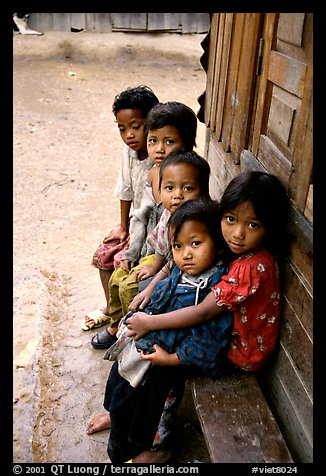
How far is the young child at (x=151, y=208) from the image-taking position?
2439mm

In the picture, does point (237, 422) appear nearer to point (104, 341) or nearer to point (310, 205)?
point (310, 205)

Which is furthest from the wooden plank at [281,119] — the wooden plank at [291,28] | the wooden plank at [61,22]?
the wooden plank at [61,22]

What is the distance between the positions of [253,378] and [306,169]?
92cm

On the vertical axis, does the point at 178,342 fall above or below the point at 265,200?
below

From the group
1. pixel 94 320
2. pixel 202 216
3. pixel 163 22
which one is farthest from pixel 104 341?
pixel 163 22

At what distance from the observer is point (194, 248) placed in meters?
1.99

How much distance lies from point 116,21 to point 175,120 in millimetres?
10897

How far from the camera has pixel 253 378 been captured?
2.04 m

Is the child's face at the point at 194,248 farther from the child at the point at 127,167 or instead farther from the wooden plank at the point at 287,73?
the child at the point at 127,167

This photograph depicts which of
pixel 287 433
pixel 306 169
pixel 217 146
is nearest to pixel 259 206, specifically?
pixel 306 169

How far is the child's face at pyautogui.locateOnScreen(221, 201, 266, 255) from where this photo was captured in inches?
69.5

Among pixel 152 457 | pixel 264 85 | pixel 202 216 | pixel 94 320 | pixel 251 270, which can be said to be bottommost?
pixel 94 320

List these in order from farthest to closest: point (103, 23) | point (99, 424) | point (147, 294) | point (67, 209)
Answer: point (103, 23) < point (67, 209) < point (99, 424) < point (147, 294)
